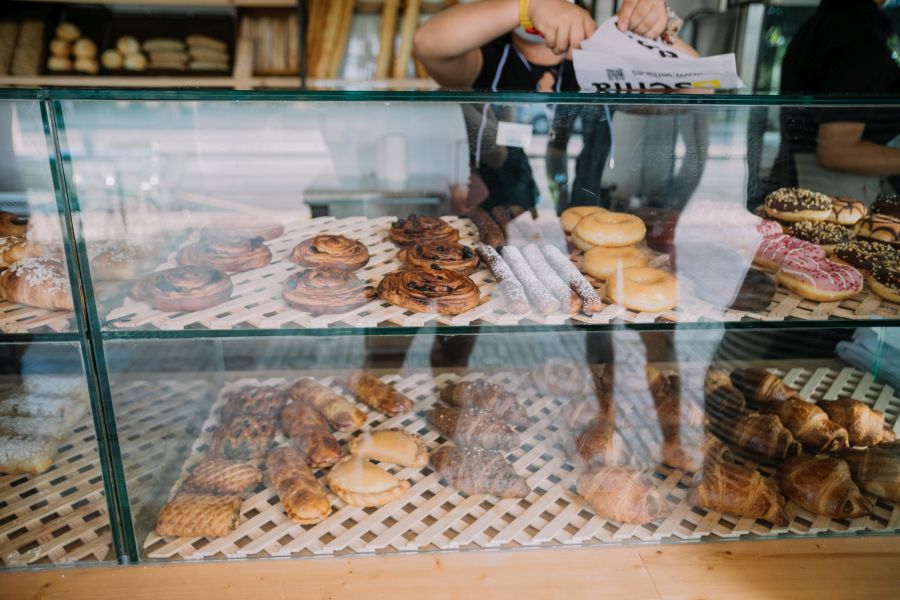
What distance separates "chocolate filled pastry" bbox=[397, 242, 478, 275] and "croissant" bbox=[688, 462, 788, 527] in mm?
913

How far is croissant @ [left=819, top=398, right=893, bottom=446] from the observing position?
1.98 meters

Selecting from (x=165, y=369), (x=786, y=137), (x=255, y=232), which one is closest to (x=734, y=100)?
(x=786, y=137)

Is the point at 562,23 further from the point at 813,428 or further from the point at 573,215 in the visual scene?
the point at 813,428

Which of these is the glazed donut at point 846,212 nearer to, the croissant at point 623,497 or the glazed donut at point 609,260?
the glazed donut at point 609,260

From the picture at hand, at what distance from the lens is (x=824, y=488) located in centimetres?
175

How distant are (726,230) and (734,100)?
0.74 meters

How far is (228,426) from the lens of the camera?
1979 mm

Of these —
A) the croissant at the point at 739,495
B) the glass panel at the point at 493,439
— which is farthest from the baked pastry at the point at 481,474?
the croissant at the point at 739,495

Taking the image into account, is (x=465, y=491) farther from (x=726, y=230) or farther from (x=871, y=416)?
(x=871, y=416)

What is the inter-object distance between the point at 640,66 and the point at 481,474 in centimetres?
115

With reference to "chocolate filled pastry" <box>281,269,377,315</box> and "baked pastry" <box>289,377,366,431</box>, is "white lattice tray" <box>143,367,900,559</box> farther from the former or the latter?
"chocolate filled pastry" <box>281,269,377,315</box>

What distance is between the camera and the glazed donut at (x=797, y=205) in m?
2.18

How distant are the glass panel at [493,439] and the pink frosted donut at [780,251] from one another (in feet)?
1.63

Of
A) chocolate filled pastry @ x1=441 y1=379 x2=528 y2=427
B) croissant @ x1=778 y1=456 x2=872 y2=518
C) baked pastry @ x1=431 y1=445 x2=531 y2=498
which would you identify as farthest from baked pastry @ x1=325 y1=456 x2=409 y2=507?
croissant @ x1=778 y1=456 x2=872 y2=518
